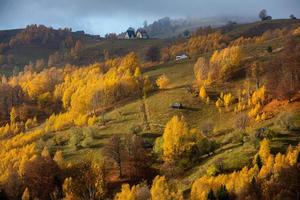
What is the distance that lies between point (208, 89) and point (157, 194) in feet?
242

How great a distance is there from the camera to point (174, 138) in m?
117

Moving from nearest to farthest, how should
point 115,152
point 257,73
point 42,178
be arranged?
point 42,178 < point 115,152 < point 257,73

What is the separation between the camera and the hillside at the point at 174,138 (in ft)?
318

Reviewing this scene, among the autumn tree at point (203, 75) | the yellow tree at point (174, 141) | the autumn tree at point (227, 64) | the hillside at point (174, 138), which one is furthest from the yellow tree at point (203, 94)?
the yellow tree at point (174, 141)

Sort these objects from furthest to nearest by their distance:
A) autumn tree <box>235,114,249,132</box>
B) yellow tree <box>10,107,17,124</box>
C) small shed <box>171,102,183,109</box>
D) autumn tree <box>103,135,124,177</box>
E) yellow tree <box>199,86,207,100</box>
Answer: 1. yellow tree <box>10,107,17,124</box>
2. yellow tree <box>199,86,207,100</box>
3. small shed <box>171,102,183,109</box>
4. autumn tree <box>235,114,249,132</box>
5. autumn tree <box>103,135,124,177</box>

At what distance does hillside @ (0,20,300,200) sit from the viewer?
96812 millimetres

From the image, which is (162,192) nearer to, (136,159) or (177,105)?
(136,159)

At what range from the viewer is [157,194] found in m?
91.1

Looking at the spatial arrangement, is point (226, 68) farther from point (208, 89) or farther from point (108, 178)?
point (108, 178)

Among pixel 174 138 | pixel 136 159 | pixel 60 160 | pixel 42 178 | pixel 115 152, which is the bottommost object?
pixel 42 178

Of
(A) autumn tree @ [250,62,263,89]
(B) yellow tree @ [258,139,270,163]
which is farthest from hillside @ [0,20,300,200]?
(A) autumn tree @ [250,62,263,89]

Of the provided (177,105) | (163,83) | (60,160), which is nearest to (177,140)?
(60,160)

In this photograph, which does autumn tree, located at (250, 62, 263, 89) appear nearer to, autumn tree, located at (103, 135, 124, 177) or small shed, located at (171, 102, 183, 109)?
small shed, located at (171, 102, 183, 109)

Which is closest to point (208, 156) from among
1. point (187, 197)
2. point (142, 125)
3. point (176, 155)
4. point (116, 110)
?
point (176, 155)
